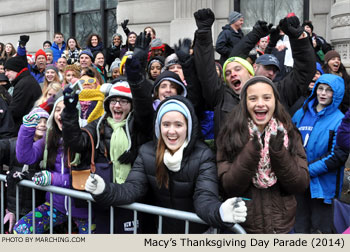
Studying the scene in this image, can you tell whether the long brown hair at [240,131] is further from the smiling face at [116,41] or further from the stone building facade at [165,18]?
the smiling face at [116,41]

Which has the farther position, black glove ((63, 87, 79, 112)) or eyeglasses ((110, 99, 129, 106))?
→ eyeglasses ((110, 99, 129, 106))

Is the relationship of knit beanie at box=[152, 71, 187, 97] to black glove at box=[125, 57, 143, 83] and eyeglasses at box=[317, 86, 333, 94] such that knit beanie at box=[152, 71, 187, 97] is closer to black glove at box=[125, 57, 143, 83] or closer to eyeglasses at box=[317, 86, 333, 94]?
black glove at box=[125, 57, 143, 83]

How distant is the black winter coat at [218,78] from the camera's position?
133 inches

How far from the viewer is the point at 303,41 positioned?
3443 millimetres

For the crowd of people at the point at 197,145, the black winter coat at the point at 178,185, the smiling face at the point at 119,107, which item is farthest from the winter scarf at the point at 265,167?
the smiling face at the point at 119,107

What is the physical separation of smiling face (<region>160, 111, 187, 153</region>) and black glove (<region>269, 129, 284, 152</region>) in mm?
653

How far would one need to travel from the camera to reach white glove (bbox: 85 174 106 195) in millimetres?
2697

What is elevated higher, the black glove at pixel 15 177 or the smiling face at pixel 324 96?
the smiling face at pixel 324 96

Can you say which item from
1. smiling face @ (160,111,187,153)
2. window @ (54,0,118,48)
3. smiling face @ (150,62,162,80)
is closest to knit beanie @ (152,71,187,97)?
smiling face @ (160,111,187,153)

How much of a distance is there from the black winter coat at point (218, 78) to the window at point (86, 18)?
391 inches

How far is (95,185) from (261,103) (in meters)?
1.31

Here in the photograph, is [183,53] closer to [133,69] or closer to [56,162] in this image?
[133,69]

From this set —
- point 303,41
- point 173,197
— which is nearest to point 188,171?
point 173,197

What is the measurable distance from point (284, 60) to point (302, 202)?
2.72 m
